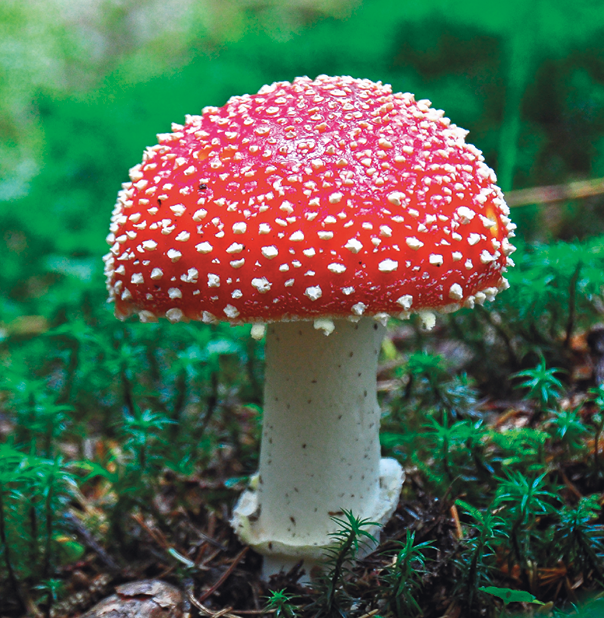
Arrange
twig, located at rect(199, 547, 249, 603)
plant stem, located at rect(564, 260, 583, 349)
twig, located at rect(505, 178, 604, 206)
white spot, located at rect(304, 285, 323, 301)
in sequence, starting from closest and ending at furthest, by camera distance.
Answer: white spot, located at rect(304, 285, 323, 301) < twig, located at rect(199, 547, 249, 603) < plant stem, located at rect(564, 260, 583, 349) < twig, located at rect(505, 178, 604, 206)

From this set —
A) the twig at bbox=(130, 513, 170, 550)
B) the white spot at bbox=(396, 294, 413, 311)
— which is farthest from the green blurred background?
the white spot at bbox=(396, 294, 413, 311)

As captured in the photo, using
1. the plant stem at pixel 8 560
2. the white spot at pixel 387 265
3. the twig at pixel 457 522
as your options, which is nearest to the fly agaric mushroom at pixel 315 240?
the white spot at pixel 387 265

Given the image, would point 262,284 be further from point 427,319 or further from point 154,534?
point 154,534

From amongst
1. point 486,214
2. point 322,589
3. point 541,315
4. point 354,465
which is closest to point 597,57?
point 541,315

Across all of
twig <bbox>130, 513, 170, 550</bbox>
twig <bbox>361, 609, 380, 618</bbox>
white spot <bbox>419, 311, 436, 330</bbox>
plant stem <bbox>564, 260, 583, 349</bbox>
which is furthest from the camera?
plant stem <bbox>564, 260, 583, 349</bbox>

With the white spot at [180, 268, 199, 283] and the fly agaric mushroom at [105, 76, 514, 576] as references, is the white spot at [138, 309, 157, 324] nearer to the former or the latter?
the fly agaric mushroom at [105, 76, 514, 576]

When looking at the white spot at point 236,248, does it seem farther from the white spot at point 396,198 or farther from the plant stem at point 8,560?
the plant stem at point 8,560

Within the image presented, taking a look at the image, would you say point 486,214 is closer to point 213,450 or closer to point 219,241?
point 219,241
